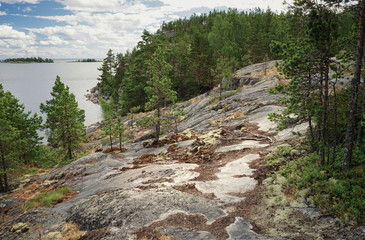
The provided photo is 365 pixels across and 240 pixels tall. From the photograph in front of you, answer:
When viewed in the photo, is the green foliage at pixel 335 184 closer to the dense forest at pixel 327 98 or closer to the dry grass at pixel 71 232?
the dense forest at pixel 327 98

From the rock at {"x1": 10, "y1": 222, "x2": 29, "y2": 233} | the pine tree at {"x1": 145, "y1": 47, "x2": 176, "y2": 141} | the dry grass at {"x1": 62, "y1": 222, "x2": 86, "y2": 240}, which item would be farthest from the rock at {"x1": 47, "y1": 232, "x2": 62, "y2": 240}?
the pine tree at {"x1": 145, "y1": 47, "x2": 176, "y2": 141}

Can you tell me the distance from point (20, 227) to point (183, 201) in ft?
31.4

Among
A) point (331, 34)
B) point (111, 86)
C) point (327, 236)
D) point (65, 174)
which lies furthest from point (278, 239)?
point (111, 86)

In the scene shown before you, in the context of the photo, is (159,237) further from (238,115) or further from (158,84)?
(238,115)

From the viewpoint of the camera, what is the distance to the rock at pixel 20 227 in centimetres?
1286

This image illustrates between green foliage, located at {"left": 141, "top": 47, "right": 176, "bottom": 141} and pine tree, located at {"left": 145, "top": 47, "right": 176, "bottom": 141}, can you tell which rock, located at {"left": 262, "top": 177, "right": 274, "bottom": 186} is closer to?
green foliage, located at {"left": 141, "top": 47, "right": 176, "bottom": 141}

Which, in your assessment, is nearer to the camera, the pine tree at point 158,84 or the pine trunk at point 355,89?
the pine trunk at point 355,89

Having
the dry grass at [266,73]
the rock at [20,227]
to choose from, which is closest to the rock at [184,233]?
the rock at [20,227]

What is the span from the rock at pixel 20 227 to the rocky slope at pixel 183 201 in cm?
5

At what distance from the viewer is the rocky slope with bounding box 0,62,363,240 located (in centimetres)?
922

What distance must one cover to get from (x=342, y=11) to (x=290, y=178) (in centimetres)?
791

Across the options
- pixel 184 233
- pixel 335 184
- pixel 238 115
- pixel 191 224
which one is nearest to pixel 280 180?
pixel 335 184

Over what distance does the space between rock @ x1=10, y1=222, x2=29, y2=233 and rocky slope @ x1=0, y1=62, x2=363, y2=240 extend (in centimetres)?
5

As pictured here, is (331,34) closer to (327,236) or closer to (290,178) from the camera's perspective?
(290,178)
